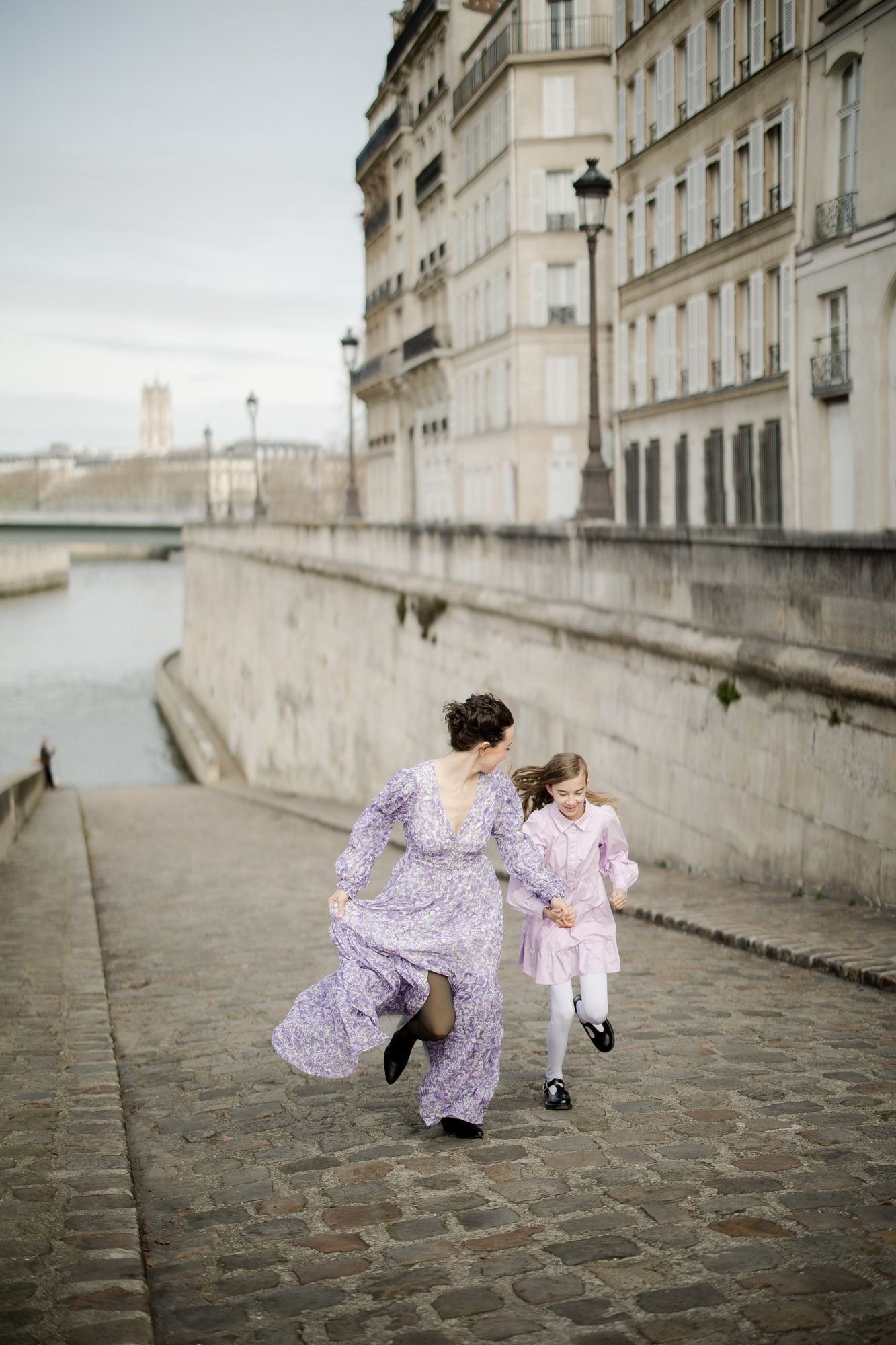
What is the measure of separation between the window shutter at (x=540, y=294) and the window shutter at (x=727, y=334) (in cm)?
1106

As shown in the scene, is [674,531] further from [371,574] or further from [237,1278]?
[371,574]

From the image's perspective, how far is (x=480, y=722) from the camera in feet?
15.8

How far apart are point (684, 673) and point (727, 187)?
1528 centimetres

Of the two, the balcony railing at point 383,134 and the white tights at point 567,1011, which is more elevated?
the balcony railing at point 383,134

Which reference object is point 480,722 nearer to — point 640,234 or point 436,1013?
point 436,1013

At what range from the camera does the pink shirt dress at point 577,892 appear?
5.22 metres

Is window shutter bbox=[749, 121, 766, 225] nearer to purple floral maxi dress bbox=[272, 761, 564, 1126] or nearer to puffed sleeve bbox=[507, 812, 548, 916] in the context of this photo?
puffed sleeve bbox=[507, 812, 548, 916]

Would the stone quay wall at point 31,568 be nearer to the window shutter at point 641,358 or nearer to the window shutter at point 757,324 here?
the window shutter at point 641,358

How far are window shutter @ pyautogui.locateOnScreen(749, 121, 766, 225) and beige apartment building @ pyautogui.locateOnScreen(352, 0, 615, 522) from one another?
9.14 m

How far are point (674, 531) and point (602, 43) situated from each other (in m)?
26.9

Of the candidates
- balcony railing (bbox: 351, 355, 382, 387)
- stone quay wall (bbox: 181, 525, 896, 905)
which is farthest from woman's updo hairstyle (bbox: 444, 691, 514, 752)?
balcony railing (bbox: 351, 355, 382, 387)

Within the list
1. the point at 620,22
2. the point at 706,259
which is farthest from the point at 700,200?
the point at 620,22

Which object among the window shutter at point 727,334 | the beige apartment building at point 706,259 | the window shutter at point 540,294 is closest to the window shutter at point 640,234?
the beige apartment building at point 706,259

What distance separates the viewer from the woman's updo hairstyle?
480 centimetres
